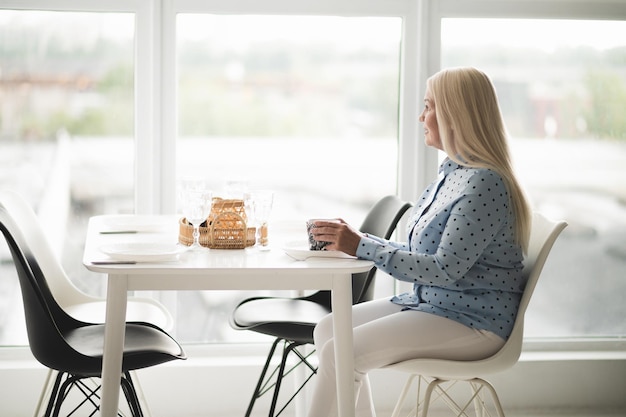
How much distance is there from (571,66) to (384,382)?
1606 mm

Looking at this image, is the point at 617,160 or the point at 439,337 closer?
the point at 439,337

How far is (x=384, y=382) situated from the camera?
11.0 feet

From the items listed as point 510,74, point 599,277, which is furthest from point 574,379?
point 510,74

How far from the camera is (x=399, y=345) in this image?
224 centimetres

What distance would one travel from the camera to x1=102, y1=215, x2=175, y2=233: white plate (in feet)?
8.83

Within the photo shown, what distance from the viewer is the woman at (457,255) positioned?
2.20 metres

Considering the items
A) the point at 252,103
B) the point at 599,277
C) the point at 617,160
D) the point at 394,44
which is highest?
the point at 394,44

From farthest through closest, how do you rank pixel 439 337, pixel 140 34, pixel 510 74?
pixel 510 74 < pixel 140 34 < pixel 439 337

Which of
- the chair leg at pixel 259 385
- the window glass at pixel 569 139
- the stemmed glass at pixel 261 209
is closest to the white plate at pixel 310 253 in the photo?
the stemmed glass at pixel 261 209

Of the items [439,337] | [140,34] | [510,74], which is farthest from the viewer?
[510,74]

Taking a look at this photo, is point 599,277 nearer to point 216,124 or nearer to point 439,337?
point 439,337

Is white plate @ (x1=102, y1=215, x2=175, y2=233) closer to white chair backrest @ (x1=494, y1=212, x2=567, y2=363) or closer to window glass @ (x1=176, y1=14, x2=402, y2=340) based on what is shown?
window glass @ (x1=176, y1=14, x2=402, y2=340)

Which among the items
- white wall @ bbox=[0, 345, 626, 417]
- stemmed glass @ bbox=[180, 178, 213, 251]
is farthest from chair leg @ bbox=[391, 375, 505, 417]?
stemmed glass @ bbox=[180, 178, 213, 251]

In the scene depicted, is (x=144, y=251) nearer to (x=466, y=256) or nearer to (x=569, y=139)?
(x=466, y=256)
